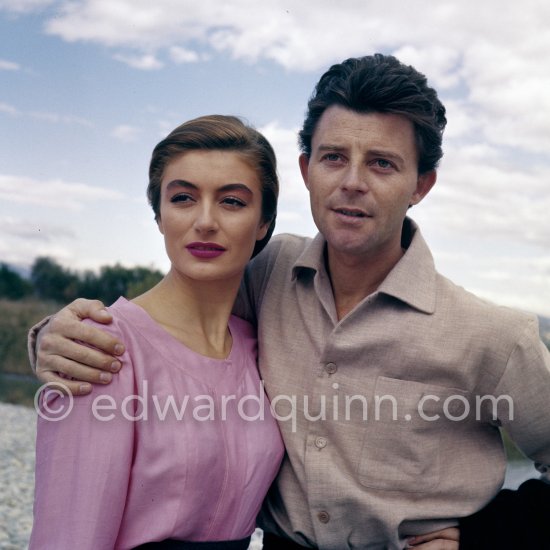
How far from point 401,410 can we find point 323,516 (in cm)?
50

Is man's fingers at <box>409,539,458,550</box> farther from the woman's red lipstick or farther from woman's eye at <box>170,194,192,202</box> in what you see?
woman's eye at <box>170,194,192,202</box>

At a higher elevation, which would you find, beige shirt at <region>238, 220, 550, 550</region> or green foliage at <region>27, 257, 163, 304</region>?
green foliage at <region>27, 257, 163, 304</region>

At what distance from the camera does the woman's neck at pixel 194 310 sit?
288 centimetres

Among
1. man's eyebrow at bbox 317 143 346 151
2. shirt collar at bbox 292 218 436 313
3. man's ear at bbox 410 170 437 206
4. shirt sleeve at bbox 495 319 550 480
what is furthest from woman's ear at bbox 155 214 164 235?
shirt sleeve at bbox 495 319 550 480

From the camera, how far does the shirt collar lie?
2.99 meters

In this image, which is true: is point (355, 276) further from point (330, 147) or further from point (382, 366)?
point (330, 147)

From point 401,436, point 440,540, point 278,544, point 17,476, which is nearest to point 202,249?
point 401,436

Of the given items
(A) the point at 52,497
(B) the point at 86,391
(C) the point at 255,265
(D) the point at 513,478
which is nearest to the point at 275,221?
(C) the point at 255,265

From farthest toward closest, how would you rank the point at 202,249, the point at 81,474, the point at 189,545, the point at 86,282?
the point at 86,282
the point at 202,249
the point at 189,545
the point at 81,474

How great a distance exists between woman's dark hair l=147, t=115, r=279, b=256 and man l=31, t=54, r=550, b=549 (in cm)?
22

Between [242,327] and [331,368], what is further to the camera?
[242,327]

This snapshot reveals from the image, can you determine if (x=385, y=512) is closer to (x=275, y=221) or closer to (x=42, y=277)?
(x=275, y=221)

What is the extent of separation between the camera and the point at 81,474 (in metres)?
2.37

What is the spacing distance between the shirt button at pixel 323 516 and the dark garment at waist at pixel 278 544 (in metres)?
0.21
